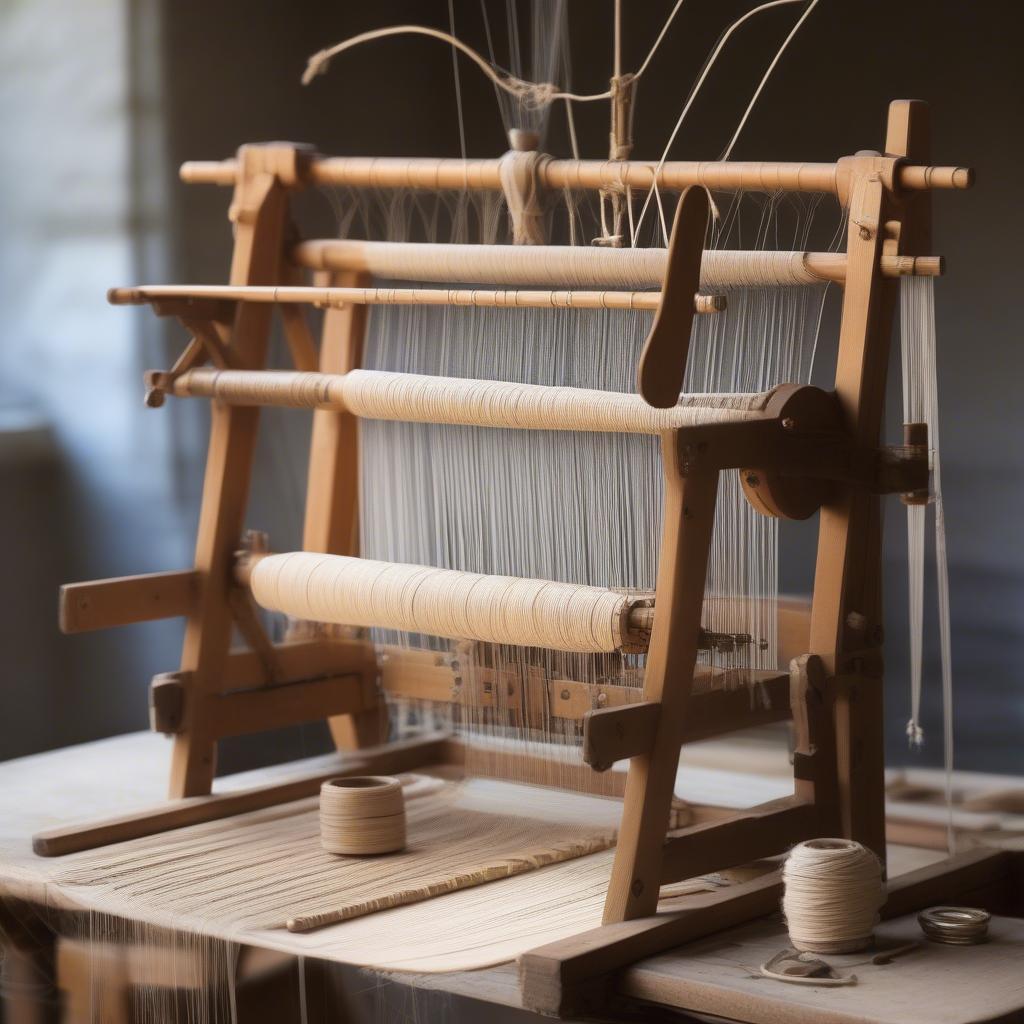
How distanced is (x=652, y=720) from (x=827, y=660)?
1.24ft

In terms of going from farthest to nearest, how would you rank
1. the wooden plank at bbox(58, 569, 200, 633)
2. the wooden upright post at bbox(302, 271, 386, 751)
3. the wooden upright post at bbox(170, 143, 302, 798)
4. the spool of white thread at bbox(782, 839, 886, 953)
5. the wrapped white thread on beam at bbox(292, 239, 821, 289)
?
1. the wooden upright post at bbox(302, 271, 386, 751)
2. the wooden upright post at bbox(170, 143, 302, 798)
3. the wooden plank at bbox(58, 569, 200, 633)
4. the wrapped white thread on beam at bbox(292, 239, 821, 289)
5. the spool of white thread at bbox(782, 839, 886, 953)

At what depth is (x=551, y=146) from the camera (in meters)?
4.45

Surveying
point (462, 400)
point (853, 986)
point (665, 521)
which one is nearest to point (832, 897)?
point (853, 986)

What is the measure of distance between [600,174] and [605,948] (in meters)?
1.29

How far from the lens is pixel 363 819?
3025 millimetres

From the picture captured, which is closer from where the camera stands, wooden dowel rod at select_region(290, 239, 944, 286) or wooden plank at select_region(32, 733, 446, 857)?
wooden dowel rod at select_region(290, 239, 944, 286)

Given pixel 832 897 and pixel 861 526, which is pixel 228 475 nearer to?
pixel 861 526

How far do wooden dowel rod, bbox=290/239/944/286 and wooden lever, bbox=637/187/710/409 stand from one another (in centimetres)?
34

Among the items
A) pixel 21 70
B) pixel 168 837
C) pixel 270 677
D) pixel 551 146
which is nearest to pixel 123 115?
pixel 21 70

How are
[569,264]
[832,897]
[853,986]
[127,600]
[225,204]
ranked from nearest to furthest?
[853,986] → [832,897] → [569,264] → [127,600] → [225,204]

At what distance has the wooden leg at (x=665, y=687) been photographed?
2508 mm

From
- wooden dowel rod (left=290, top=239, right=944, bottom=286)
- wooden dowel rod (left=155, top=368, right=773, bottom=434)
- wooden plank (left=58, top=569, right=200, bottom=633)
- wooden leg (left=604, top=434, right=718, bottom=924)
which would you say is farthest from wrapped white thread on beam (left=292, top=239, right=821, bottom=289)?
wooden plank (left=58, top=569, right=200, bottom=633)

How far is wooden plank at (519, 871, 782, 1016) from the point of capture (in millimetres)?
2328

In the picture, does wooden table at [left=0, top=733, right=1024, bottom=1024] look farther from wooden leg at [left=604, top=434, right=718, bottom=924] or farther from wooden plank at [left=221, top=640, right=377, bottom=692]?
wooden plank at [left=221, top=640, right=377, bottom=692]
